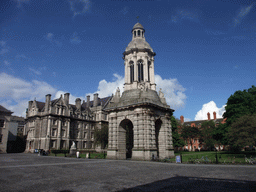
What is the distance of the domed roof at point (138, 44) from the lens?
33.6 meters

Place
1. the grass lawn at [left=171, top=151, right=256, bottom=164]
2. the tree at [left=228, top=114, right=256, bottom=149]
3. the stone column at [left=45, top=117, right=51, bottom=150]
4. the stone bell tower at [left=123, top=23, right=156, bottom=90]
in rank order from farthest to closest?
the stone column at [left=45, top=117, right=51, bottom=150] → the stone bell tower at [left=123, top=23, right=156, bottom=90] → the tree at [left=228, top=114, right=256, bottom=149] → the grass lawn at [left=171, top=151, right=256, bottom=164]

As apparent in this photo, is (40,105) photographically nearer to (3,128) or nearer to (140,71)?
(3,128)

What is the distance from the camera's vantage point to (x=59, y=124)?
58.0 m

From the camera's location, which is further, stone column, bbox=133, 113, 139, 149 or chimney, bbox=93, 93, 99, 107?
chimney, bbox=93, 93, 99, 107

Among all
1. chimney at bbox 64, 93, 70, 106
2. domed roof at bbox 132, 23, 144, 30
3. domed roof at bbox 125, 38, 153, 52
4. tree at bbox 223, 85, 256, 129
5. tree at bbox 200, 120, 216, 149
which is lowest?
tree at bbox 200, 120, 216, 149

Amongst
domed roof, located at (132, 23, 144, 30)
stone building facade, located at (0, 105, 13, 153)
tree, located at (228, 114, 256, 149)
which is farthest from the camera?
stone building facade, located at (0, 105, 13, 153)

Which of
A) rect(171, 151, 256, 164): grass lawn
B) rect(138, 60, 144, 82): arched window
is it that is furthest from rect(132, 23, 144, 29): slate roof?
rect(171, 151, 256, 164): grass lawn

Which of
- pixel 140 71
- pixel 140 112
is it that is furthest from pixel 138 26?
pixel 140 112

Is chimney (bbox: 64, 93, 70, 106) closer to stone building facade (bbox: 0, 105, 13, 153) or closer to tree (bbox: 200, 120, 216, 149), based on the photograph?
stone building facade (bbox: 0, 105, 13, 153)

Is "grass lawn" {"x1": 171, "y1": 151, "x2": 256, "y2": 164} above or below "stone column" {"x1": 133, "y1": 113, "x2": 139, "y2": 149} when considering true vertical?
below

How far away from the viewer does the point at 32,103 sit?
63.6 m

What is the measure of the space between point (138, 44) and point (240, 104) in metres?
27.0

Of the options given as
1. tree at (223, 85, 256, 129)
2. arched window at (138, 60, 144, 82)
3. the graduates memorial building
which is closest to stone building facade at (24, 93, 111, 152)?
the graduates memorial building

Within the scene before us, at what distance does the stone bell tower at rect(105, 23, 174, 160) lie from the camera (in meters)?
26.8
